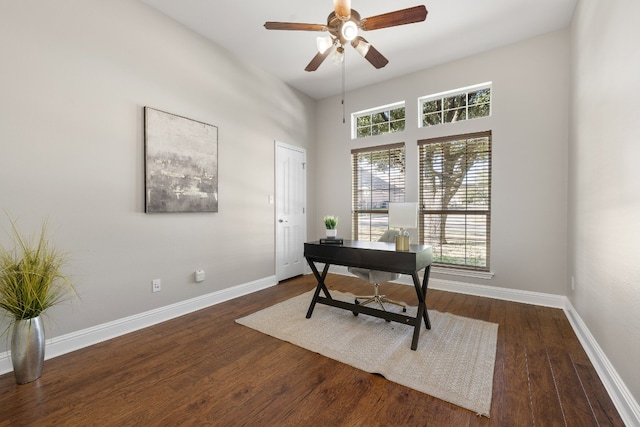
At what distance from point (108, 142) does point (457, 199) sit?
4.02 meters

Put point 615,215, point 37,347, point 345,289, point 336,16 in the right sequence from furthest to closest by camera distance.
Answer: point 345,289 < point 336,16 < point 37,347 < point 615,215

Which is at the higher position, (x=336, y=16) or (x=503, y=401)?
(x=336, y=16)

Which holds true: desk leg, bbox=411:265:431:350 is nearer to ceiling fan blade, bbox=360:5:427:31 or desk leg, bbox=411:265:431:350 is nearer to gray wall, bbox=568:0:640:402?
gray wall, bbox=568:0:640:402

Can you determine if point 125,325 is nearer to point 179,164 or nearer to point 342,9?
point 179,164

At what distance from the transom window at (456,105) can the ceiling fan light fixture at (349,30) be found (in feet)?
7.57

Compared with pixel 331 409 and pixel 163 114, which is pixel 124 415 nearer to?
pixel 331 409

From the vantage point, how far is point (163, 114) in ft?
9.36

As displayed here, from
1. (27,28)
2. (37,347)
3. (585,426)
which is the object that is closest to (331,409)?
(585,426)

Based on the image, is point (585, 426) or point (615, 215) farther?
point (615, 215)

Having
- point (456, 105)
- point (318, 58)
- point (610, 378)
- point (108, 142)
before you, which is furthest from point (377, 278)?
point (108, 142)

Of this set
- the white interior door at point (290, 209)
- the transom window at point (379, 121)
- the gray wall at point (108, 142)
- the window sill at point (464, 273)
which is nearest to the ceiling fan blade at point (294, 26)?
the gray wall at point (108, 142)

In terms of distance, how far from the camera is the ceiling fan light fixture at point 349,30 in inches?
80.8

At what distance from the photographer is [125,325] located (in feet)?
8.45

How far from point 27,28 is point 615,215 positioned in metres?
4.31
